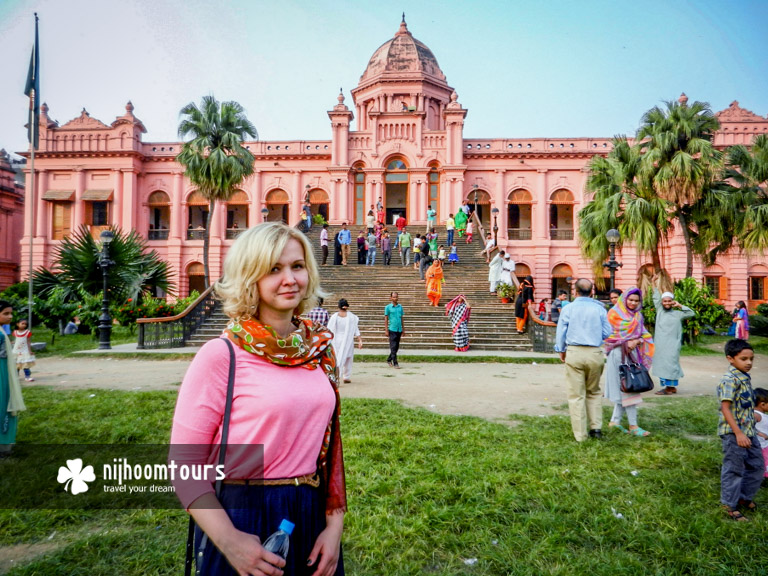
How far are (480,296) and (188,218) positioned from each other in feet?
75.9

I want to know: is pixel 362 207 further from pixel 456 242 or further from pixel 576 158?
pixel 576 158

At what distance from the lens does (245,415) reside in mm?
1458

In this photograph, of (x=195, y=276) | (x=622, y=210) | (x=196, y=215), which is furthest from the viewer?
(x=196, y=215)

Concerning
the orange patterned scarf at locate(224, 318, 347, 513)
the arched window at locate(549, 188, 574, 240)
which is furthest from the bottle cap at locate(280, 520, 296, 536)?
the arched window at locate(549, 188, 574, 240)

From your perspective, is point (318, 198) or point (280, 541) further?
point (318, 198)

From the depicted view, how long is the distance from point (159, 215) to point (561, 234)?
27.3 meters

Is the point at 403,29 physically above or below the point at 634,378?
above

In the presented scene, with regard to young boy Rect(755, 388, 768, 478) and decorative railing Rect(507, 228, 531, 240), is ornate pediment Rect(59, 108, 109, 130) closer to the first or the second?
decorative railing Rect(507, 228, 531, 240)

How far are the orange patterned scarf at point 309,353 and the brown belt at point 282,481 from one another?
0.08 metres

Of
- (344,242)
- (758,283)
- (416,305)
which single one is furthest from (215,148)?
(758,283)

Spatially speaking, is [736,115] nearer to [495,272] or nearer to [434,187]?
[434,187]

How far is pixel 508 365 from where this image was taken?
1162cm

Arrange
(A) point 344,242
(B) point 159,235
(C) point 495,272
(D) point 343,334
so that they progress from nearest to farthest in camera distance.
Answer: (D) point 343,334 → (C) point 495,272 → (A) point 344,242 → (B) point 159,235

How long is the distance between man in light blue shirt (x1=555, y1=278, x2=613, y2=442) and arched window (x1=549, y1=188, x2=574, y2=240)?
26.5 meters
